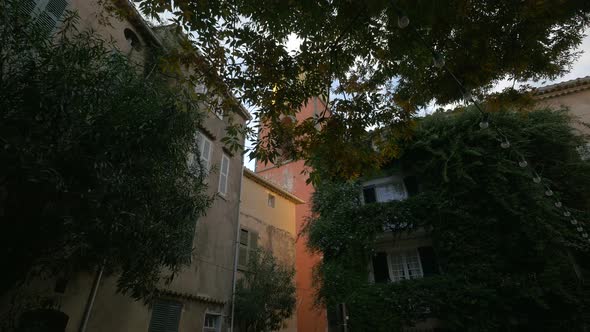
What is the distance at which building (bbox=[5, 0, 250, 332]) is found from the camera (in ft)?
23.6

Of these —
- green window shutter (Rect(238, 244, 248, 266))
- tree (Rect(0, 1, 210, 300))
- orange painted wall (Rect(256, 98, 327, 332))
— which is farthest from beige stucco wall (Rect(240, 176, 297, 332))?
tree (Rect(0, 1, 210, 300))

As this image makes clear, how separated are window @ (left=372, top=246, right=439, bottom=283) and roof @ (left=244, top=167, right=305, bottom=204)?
22.8 feet

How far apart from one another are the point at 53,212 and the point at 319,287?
9.88 m

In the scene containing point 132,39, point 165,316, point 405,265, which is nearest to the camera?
point 165,316

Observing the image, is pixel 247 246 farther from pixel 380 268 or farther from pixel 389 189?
pixel 389 189

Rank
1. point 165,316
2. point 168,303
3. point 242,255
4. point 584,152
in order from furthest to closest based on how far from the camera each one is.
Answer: point 242,255 → point 584,152 → point 168,303 → point 165,316

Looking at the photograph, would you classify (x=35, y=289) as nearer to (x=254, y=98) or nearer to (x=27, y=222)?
(x=27, y=222)

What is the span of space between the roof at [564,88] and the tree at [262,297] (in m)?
13.6

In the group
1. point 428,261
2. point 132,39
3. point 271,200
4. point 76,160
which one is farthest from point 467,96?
point 271,200

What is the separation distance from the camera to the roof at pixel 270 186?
1619 centimetres

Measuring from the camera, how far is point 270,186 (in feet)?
57.7

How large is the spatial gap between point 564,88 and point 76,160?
712 inches

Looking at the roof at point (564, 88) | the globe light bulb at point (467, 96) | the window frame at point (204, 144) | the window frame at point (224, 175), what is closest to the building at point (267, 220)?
the window frame at point (224, 175)

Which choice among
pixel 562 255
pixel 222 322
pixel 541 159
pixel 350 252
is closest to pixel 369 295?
pixel 350 252
